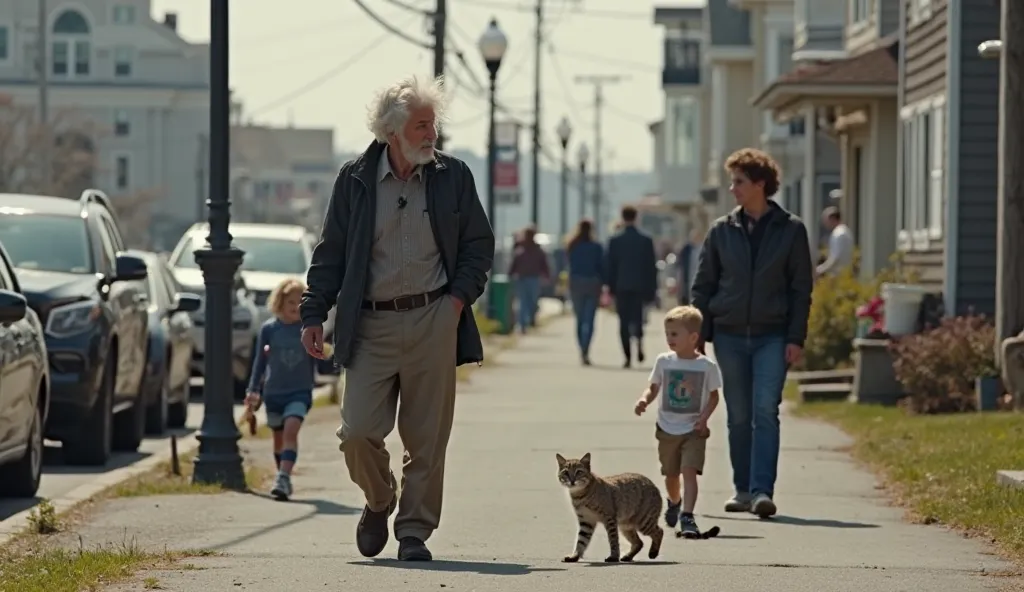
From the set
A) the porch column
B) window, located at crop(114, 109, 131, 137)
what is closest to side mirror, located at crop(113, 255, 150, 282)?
the porch column

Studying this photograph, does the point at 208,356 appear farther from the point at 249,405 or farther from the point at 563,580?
the point at 563,580

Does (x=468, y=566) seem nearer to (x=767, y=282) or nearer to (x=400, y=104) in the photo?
(x=400, y=104)

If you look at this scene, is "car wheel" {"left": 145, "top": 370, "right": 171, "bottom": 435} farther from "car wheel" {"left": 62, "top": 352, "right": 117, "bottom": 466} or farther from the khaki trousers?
the khaki trousers

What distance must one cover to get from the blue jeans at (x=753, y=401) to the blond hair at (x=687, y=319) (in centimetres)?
89

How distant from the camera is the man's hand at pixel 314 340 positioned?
938 cm

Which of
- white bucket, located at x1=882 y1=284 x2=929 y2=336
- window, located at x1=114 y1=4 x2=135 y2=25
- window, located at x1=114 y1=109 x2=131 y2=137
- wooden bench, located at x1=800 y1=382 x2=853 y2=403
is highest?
window, located at x1=114 y1=4 x2=135 y2=25

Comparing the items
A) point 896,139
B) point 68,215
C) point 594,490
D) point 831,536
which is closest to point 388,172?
point 594,490

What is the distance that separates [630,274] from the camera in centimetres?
2741

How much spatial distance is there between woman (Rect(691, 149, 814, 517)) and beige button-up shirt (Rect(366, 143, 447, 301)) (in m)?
3.07

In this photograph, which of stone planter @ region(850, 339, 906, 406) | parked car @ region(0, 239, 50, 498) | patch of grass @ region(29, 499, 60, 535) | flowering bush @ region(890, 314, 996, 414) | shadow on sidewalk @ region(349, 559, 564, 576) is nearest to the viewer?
shadow on sidewalk @ region(349, 559, 564, 576)

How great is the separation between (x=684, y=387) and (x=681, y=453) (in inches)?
12.5

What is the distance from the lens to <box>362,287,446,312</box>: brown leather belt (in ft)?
30.8

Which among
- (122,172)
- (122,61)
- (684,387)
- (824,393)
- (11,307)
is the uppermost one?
(122,61)

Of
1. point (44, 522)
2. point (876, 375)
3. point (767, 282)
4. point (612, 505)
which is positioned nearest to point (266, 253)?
point (876, 375)
